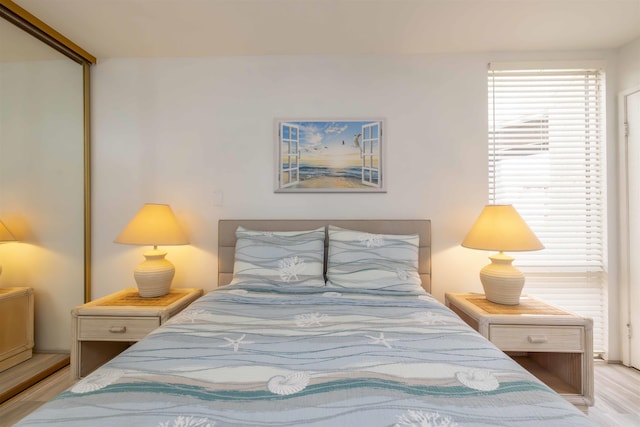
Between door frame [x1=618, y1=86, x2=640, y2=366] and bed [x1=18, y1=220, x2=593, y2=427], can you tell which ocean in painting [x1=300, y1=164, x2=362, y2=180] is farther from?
door frame [x1=618, y1=86, x2=640, y2=366]

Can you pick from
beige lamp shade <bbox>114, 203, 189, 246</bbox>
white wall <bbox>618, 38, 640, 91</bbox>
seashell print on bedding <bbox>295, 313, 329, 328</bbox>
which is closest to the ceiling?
white wall <bbox>618, 38, 640, 91</bbox>

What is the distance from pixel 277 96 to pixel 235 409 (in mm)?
2104

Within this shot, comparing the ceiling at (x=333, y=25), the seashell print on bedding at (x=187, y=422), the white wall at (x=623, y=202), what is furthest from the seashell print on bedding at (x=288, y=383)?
the white wall at (x=623, y=202)

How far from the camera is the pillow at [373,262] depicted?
1807 millimetres

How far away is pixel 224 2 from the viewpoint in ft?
5.71

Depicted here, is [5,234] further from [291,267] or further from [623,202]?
[623,202]

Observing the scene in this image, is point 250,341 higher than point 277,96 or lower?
lower

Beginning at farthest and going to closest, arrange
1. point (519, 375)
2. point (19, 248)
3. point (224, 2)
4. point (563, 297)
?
point (563, 297) < point (19, 248) < point (224, 2) < point (519, 375)

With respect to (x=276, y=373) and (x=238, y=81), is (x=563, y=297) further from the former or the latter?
(x=238, y=81)

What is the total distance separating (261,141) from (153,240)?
1.05 m

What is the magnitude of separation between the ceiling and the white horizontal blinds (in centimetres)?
31

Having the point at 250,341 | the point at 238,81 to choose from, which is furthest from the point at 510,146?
the point at 250,341

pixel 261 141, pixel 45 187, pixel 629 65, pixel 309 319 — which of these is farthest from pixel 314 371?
pixel 629 65

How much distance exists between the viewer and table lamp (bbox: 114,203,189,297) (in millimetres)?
1962
